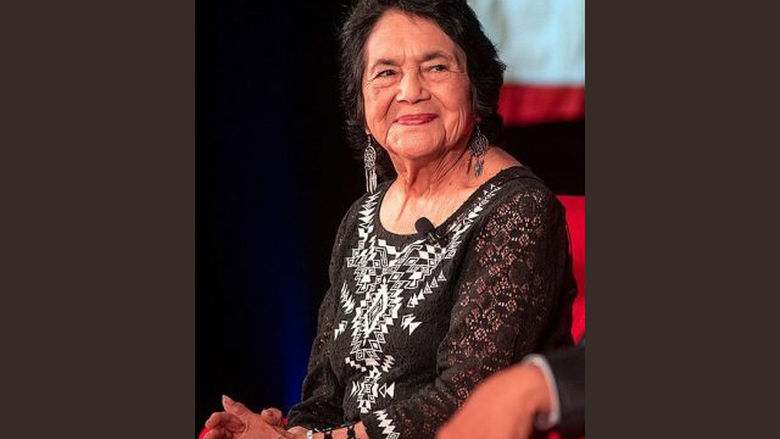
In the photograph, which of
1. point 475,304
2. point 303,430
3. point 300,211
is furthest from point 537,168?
point 303,430

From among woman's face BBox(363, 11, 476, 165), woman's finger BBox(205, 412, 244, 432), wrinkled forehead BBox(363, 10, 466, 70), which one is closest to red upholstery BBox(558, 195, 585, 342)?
woman's face BBox(363, 11, 476, 165)

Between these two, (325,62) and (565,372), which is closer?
(565,372)

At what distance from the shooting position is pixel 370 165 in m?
2.85

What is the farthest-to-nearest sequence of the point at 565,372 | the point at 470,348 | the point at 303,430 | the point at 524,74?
the point at 303,430 < the point at 524,74 < the point at 470,348 < the point at 565,372

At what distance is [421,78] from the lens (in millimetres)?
2533

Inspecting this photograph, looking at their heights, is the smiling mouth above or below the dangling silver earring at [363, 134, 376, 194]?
above

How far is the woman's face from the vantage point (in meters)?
2.52

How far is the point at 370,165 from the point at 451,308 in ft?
1.77

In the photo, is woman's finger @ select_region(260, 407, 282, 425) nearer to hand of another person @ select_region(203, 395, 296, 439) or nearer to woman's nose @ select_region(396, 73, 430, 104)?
hand of another person @ select_region(203, 395, 296, 439)

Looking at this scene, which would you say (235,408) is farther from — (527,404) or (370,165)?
(527,404)

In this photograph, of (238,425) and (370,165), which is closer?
(238,425)

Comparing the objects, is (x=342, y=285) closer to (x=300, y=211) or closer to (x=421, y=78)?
(x=300, y=211)

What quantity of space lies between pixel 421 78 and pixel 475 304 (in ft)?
1.70

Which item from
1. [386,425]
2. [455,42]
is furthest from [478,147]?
[386,425]
